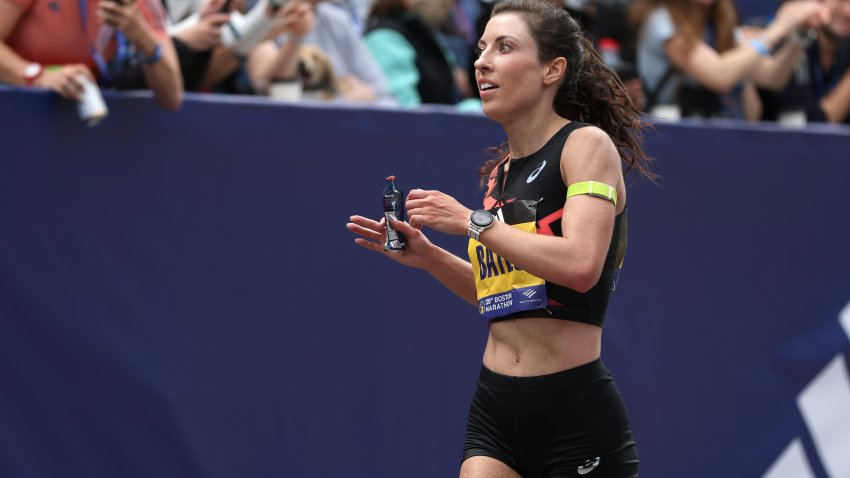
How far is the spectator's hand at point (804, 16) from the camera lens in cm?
744

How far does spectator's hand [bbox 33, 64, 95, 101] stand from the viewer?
4688 millimetres

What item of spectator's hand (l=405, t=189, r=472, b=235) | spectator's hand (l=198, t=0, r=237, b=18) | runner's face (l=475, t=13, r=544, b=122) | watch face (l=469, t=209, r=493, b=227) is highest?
spectator's hand (l=198, t=0, r=237, b=18)

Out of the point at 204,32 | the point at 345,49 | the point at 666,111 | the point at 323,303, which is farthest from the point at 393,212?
the point at 666,111

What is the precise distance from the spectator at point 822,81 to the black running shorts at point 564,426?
452 centimetres

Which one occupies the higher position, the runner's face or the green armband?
the runner's face

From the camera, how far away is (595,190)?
3.43 metres

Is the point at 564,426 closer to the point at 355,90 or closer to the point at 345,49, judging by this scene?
the point at 355,90

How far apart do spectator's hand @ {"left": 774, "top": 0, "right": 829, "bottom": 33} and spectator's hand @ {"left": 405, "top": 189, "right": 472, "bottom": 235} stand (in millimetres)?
4674

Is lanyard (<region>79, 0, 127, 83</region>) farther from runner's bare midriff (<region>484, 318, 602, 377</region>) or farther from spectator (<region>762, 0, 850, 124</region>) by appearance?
spectator (<region>762, 0, 850, 124</region>)

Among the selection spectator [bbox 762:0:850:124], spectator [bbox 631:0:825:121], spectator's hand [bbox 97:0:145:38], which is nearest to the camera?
spectator's hand [bbox 97:0:145:38]

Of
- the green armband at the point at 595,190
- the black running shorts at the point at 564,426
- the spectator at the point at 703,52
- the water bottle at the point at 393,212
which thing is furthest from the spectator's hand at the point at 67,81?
the spectator at the point at 703,52

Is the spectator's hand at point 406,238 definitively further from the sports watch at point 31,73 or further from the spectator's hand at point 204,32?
the spectator's hand at point 204,32

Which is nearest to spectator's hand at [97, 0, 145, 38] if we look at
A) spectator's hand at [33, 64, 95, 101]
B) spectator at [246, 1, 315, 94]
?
spectator's hand at [33, 64, 95, 101]

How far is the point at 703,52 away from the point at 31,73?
388 centimetres
